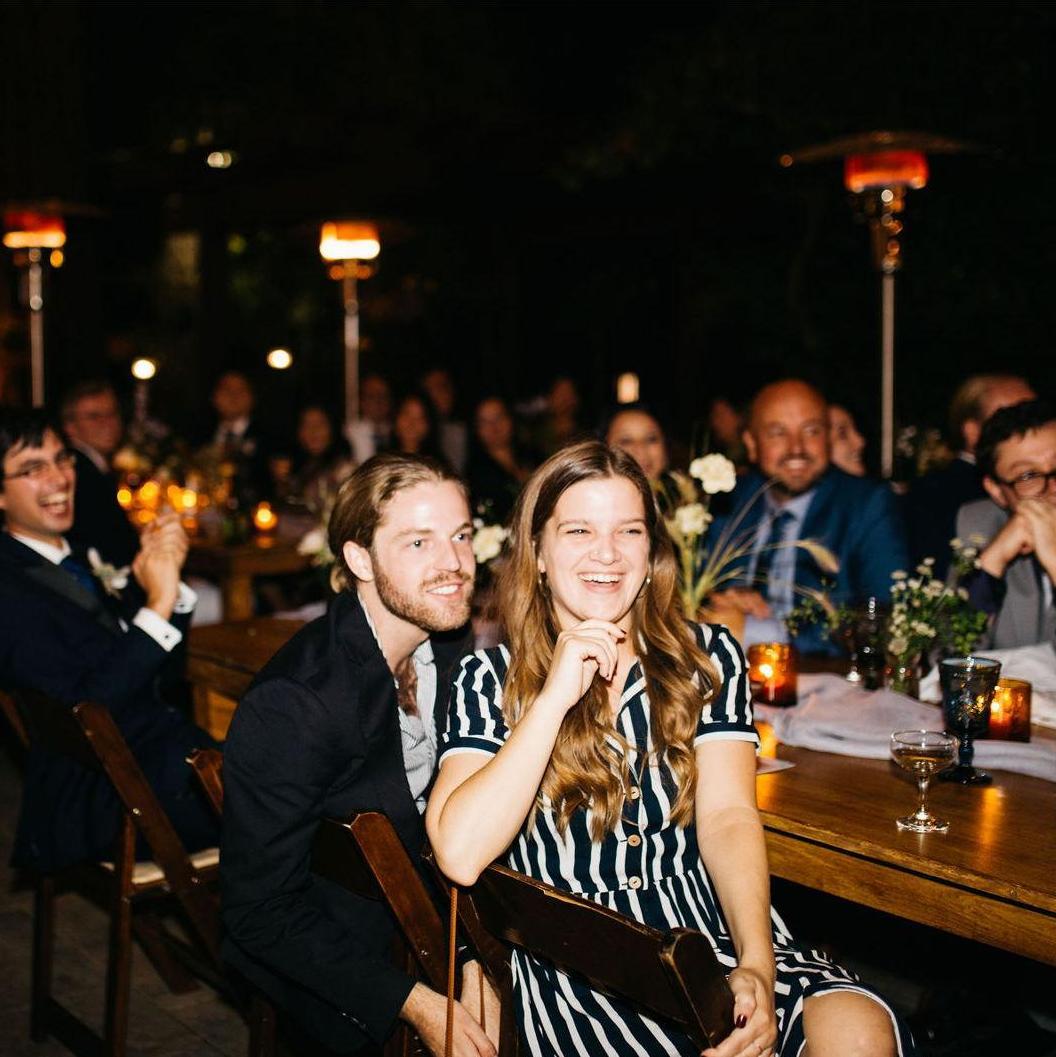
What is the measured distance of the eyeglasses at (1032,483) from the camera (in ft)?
9.87

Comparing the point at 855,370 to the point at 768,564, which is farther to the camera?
the point at 855,370

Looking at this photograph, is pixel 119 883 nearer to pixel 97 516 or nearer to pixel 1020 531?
pixel 1020 531

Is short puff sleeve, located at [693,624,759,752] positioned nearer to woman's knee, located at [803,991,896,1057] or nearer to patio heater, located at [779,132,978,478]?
woman's knee, located at [803,991,896,1057]

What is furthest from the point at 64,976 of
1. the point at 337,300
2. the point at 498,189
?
the point at 337,300

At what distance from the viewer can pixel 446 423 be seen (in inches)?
335

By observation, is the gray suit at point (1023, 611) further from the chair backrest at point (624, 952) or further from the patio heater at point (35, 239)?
the patio heater at point (35, 239)

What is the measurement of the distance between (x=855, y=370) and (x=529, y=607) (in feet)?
22.8

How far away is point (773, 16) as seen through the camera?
297 inches

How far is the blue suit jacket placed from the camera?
343cm

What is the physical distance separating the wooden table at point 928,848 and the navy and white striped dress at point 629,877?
0.13 metres

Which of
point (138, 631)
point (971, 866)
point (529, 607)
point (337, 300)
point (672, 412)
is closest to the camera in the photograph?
point (971, 866)

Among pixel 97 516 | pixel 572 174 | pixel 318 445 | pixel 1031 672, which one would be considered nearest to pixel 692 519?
pixel 1031 672

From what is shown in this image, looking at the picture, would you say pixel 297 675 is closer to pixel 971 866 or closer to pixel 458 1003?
pixel 458 1003

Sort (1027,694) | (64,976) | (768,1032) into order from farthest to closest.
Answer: (64,976) < (1027,694) < (768,1032)
